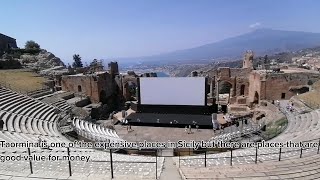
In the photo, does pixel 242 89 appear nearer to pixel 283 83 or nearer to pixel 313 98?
pixel 283 83

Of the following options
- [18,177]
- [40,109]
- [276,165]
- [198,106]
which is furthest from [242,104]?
[18,177]

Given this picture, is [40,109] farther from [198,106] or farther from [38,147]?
[198,106]

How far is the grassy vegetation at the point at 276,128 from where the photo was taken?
62.0 feet

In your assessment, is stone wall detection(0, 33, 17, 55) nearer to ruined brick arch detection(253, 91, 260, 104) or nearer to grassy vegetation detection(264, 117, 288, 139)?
ruined brick arch detection(253, 91, 260, 104)

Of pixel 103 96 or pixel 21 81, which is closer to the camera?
pixel 21 81

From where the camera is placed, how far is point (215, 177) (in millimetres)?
7875

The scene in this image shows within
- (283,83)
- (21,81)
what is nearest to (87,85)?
(21,81)

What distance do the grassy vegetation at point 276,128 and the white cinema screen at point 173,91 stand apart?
9.60 m

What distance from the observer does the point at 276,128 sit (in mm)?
20031

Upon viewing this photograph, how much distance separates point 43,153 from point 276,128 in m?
16.4

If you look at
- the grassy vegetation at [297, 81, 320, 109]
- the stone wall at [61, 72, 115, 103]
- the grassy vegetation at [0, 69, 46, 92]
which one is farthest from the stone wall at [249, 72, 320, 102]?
the grassy vegetation at [0, 69, 46, 92]

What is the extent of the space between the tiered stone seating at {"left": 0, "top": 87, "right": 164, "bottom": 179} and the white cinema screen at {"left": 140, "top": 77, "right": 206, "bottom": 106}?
457 inches

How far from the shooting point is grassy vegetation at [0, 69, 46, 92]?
87.2 ft

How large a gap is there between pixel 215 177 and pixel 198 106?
22.9 m
